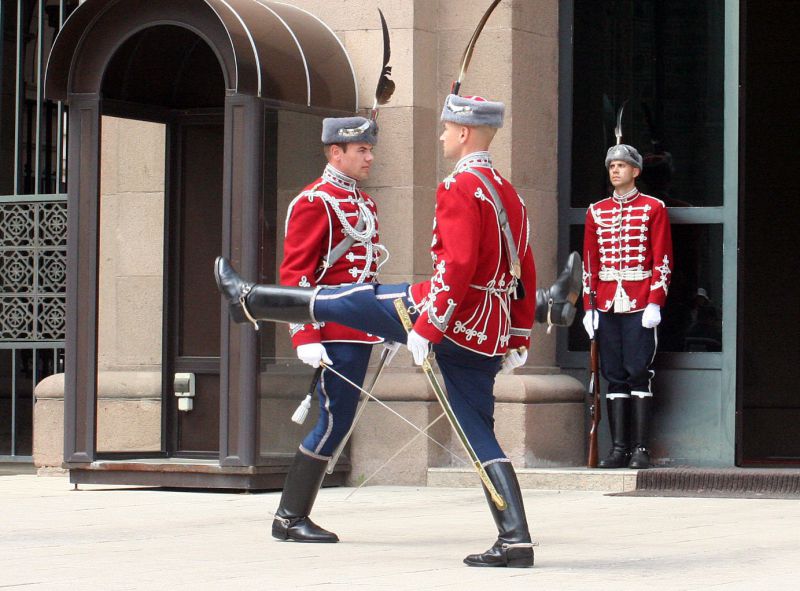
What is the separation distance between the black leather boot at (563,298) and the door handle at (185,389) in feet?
13.8

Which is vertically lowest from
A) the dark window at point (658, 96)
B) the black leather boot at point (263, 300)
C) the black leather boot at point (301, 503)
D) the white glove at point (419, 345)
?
the black leather boot at point (301, 503)

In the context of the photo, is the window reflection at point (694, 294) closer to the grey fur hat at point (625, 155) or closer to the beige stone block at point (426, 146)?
the grey fur hat at point (625, 155)

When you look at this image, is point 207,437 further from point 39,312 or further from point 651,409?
point 651,409

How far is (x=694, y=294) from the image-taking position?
11.2 metres

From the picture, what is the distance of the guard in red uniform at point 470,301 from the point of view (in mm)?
6852

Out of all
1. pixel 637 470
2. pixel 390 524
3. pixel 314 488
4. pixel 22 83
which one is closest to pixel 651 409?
pixel 637 470

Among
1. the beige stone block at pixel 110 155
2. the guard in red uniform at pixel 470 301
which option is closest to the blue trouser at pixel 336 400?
the guard in red uniform at pixel 470 301

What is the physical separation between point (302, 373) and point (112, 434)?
55.3 inches

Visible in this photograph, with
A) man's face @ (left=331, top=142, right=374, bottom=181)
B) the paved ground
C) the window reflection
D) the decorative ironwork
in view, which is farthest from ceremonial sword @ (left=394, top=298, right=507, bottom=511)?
the decorative ironwork

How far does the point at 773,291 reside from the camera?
1505cm

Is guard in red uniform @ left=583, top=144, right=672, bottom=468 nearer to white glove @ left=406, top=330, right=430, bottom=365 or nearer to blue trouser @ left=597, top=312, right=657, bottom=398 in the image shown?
blue trouser @ left=597, top=312, right=657, bottom=398

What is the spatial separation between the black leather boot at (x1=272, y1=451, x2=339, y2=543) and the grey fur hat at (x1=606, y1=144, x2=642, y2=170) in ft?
13.2

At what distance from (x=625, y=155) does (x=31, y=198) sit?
→ 160 inches

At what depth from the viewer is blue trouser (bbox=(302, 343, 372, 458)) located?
7.70 metres
